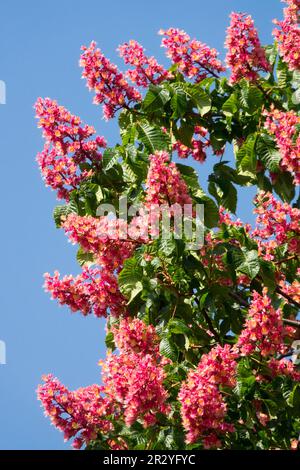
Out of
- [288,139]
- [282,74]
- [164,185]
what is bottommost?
[164,185]

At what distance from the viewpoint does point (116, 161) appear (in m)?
6.10

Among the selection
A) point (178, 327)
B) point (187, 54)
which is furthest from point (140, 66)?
point (178, 327)

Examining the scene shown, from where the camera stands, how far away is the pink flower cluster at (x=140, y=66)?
6.48 metres

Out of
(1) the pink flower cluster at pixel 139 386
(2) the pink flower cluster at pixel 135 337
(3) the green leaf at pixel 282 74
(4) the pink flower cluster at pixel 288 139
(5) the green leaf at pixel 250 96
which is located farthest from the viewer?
(3) the green leaf at pixel 282 74

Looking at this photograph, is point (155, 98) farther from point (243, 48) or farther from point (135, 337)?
point (135, 337)

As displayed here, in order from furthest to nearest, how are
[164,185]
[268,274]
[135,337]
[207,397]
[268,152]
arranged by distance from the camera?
[268,152]
[268,274]
[135,337]
[164,185]
[207,397]

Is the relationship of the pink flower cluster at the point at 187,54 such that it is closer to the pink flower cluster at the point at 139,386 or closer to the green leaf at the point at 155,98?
the green leaf at the point at 155,98

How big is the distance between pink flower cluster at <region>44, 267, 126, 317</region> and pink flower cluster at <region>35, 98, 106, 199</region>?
2.99ft

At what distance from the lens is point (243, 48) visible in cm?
604

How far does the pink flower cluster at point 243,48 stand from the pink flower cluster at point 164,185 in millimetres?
1477

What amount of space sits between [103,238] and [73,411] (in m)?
1.17

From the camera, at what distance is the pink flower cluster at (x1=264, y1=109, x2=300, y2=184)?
17.5ft

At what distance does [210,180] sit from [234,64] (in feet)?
2.84

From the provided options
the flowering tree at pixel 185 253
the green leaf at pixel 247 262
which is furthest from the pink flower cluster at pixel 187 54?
the green leaf at pixel 247 262
